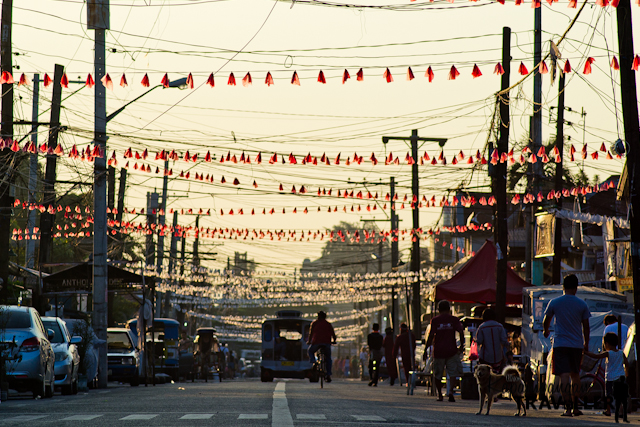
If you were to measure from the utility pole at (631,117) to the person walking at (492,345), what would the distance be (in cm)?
239

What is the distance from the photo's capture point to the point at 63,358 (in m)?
19.4

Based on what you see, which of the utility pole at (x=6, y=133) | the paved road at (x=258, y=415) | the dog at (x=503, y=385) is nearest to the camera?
the paved road at (x=258, y=415)

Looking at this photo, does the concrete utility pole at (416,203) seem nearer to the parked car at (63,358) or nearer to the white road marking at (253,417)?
the parked car at (63,358)

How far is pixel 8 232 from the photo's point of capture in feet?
78.7

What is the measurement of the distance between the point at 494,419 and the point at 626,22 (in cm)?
769

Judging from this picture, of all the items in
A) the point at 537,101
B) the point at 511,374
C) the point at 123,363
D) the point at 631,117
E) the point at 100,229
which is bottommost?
the point at 123,363

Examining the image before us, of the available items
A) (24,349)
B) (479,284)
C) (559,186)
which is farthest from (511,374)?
(559,186)

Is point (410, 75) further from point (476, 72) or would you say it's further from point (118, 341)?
point (118, 341)

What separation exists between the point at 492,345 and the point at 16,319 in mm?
8328

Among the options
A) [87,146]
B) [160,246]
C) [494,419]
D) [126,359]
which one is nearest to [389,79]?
[494,419]

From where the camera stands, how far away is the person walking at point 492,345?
16.5m

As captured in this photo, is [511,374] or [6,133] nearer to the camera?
[511,374]

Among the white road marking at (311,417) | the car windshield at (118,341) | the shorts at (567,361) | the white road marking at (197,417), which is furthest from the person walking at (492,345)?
the car windshield at (118,341)

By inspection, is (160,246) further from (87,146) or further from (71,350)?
(71,350)
